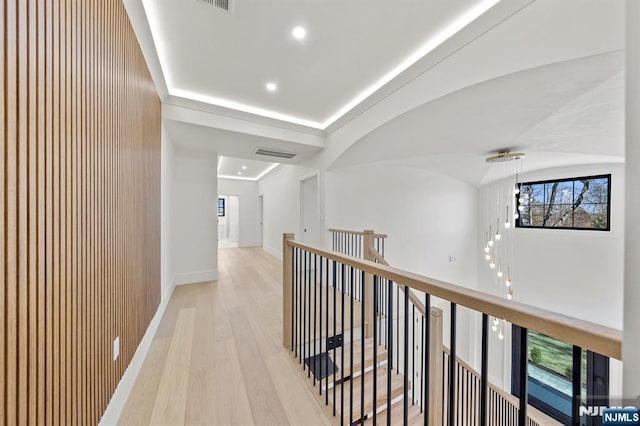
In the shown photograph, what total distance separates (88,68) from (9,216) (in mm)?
863

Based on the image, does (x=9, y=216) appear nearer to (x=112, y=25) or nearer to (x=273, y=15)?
(x=112, y=25)

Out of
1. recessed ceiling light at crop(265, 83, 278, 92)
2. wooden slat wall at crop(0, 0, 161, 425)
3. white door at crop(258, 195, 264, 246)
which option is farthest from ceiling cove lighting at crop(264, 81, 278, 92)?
white door at crop(258, 195, 264, 246)

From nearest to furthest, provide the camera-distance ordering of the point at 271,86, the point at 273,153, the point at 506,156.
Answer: the point at 271,86
the point at 506,156
the point at 273,153

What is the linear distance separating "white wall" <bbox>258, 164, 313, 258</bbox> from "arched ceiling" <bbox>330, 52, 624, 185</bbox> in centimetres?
Answer: 181

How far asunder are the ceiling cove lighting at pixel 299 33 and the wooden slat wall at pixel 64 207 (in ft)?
3.90

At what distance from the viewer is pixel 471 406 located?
10.9ft

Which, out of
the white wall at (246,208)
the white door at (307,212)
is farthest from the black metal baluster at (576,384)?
the white wall at (246,208)

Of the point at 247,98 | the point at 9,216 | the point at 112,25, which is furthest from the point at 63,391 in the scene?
the point at 247,98

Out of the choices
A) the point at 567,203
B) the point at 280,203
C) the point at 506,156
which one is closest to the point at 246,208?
the point at 280,203

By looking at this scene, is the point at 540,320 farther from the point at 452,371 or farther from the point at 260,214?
the point at 260,214

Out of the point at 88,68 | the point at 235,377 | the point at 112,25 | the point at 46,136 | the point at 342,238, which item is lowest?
the point at 235,377

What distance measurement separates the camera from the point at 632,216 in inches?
19.7

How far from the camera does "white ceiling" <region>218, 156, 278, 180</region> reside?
5.93 m

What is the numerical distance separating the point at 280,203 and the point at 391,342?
18.5 feet
